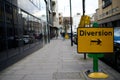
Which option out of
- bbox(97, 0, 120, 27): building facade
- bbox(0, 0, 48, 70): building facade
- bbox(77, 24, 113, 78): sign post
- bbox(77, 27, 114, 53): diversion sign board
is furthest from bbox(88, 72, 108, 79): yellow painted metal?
bbox(97, 0, 120, 27): building facade

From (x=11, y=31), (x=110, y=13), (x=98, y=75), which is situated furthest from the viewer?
(x=110, y=13)

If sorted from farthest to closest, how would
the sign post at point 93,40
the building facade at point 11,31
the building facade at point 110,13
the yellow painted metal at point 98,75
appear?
the building facade at point 110,13, the building facade at point 11,31, the sign post at point 93,40, the yellow painted metal at point 98,75

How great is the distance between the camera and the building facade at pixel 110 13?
1067 inches

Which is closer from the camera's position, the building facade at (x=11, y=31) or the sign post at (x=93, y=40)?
the sign post at (x=93, y=40)

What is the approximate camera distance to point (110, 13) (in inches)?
1241

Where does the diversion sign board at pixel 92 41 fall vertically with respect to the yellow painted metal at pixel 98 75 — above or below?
above

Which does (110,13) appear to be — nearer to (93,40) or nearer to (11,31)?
(11,31)

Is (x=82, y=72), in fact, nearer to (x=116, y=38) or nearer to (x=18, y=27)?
(x=116, y=38)

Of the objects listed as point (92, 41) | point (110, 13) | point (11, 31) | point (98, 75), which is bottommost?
point (98, 75)

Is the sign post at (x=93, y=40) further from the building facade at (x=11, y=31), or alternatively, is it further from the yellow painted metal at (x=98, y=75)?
the building facade at (x=11, y=31)

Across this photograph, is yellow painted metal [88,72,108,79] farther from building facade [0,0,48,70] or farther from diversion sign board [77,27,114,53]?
building facade [0,0,48,70]

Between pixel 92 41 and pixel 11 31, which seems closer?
pixel 92 41

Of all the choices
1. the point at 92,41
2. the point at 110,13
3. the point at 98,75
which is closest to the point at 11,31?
the point at 92,41

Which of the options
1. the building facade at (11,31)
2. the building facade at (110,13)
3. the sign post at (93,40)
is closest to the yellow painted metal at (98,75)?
the sign post at (93,40)
